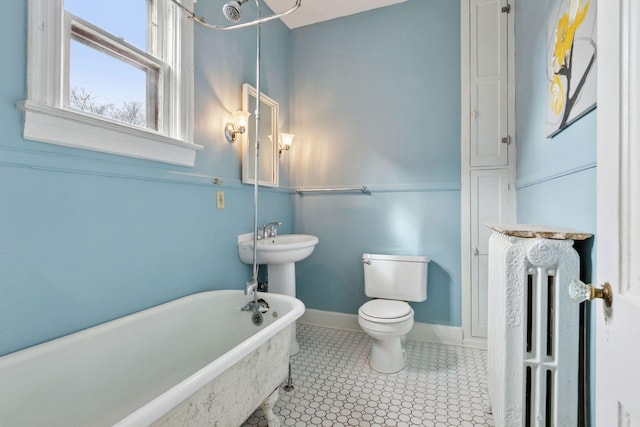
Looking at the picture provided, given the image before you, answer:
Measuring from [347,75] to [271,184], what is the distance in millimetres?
1162

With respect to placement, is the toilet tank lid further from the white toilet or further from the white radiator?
the white radiator

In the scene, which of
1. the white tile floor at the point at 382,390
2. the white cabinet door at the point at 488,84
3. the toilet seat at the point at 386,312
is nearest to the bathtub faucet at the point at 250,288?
the white tile floor at the point at 382,390

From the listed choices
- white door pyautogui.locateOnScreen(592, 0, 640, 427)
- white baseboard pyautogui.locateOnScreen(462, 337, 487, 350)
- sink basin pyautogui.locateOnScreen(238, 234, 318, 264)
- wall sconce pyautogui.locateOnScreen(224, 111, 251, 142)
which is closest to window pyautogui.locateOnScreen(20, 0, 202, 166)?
wall sconce pyautogui.locateOnScreen(224, 111, 251, 142)

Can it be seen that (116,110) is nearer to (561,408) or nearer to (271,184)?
(271,184)

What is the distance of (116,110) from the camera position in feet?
4.92

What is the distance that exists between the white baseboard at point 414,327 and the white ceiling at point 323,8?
2598 millimetres

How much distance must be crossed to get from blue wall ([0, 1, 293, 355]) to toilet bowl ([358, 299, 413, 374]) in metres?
0.94

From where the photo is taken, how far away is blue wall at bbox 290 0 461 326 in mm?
2389

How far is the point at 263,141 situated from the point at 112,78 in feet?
3.84

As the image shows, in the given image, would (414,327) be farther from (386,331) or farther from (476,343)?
(386,331)

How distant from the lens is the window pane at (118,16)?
4.39 feet

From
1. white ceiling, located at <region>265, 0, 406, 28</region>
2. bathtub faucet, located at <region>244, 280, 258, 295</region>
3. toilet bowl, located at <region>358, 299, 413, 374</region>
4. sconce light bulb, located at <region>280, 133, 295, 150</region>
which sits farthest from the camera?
sconce light bulb, located at <region>280, 133, 295, 150</region>

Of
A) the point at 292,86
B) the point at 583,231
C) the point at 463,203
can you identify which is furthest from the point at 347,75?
the point at 583,231

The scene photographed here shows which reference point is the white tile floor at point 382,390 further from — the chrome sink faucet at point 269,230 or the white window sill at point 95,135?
the white window sill at point 95,135
